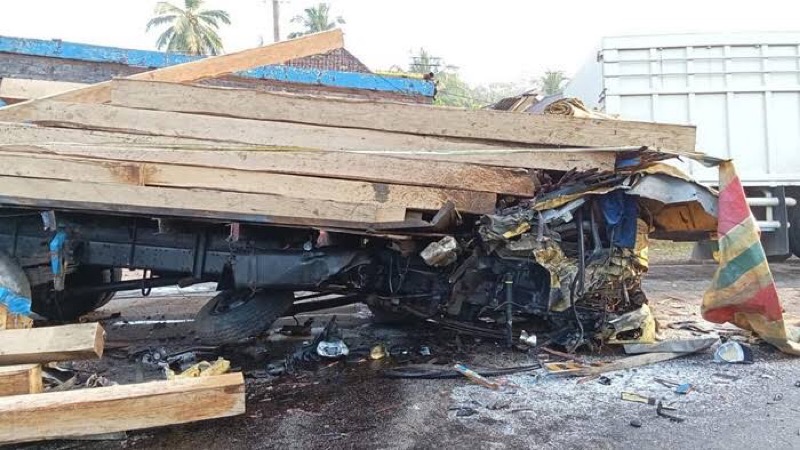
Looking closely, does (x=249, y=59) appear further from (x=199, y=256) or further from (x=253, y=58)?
(x=199, y=256)

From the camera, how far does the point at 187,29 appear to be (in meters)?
31.4

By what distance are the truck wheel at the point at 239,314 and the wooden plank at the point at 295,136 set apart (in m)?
1.18

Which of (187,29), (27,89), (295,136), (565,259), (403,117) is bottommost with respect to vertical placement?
(565,259)

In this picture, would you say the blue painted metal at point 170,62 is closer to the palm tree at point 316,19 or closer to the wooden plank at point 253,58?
the wooden plank at point 253,58

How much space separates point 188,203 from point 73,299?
215cm

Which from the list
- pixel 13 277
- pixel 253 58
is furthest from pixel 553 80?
pixel 13 277

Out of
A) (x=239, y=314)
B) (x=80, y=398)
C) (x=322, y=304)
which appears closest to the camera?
(x=80, y=398)

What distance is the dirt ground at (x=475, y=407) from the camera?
2.53 m

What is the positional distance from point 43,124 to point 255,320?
6.17 feet

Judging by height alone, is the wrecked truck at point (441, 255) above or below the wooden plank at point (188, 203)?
below

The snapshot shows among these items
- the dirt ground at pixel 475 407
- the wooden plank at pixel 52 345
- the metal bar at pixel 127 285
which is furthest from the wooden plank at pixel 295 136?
the dirt ground at pixel 475 407

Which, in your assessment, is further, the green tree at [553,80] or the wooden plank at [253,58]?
the green tree at [553,80]

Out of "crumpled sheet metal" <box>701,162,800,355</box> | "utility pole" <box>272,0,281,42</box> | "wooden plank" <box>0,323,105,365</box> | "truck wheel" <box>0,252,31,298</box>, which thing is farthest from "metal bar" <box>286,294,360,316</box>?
"utility pole" <box>272,0,281,42</box>

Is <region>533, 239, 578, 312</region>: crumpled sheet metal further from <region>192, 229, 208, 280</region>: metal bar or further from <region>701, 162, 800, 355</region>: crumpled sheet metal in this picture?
<region>192, 229, 208, 280</region>: metal bar
